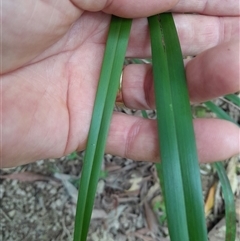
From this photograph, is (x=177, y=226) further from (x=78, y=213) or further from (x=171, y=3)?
(x=171, y=3)

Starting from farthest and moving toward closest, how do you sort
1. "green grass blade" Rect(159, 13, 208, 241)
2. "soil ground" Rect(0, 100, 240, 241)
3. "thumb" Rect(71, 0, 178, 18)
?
"soil ground" Rect(0, 100, 240, 241), "thumb" Rect(71, 0, 178, 18), "green grass blade" Rect(159, 13, 208, 241)

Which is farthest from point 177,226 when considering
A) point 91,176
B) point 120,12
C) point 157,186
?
point 157,186

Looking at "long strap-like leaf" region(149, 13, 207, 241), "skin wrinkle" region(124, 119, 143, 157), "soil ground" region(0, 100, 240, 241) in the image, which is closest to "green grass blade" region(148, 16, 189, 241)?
"long strap-like leaf" region(149, 13, 207, 241)

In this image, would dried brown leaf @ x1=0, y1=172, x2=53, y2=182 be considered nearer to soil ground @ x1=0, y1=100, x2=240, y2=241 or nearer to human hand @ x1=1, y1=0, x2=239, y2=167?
soil ground @ x1=0, y1=100, x2=240, y2=241

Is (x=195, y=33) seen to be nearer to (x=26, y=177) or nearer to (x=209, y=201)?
(x=209, y=201)

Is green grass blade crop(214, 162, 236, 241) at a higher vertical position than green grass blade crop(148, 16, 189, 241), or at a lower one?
lower

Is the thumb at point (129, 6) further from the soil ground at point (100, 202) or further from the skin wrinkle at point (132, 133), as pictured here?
the soil ground at point (100, 202)

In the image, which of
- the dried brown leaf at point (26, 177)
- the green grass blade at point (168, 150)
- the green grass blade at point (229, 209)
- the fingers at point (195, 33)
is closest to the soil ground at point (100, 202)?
the dried brown leaf at point (26, 177)
